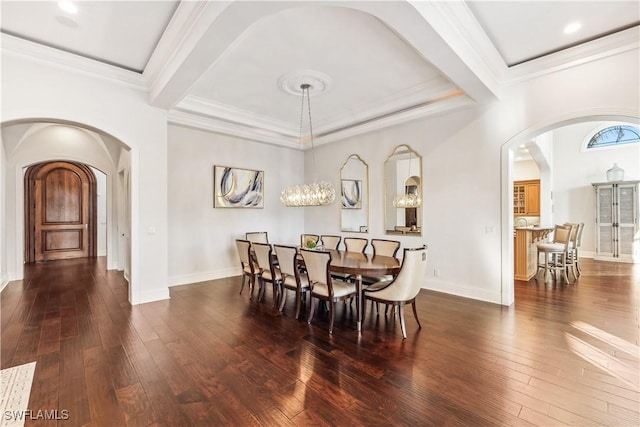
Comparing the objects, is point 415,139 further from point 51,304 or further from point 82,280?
point 82,280


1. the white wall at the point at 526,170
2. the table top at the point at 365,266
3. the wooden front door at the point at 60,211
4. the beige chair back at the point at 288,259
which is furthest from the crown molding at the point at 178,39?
the white wall at the point at 526,170

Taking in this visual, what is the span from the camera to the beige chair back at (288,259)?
359cm

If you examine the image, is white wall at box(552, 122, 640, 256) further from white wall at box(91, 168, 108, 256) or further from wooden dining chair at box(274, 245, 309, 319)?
white wall at box(91, 168, 108, 256)

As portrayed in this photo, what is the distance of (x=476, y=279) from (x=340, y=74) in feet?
12.3

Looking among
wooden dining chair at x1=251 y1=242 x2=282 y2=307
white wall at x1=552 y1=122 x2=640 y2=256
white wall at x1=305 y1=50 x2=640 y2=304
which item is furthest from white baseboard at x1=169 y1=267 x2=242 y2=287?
white wall at x1=552 y1=122 x2=640 y2=256

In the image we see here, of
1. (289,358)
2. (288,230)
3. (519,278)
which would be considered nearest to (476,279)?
(519,278)

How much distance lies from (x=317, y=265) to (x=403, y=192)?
2809 mm

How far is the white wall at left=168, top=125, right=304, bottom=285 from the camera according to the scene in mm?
5262

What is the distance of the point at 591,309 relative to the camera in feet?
12.3

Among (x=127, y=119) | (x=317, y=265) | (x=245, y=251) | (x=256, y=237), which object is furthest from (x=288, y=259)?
(x=127, y=119)

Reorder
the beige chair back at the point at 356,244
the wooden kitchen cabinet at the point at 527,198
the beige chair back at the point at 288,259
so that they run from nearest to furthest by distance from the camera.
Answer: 1. the beige chair back at the point at 288,259
2. the beige chair back at the point at 356,244
3. the wooden kitchen cabinet at the point at 527,198

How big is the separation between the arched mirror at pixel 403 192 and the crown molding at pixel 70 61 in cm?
437

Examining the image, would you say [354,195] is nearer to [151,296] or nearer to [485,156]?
[485,156]

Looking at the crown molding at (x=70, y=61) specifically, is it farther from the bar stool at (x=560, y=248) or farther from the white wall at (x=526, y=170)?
the white wall at (x=526, y=170)
